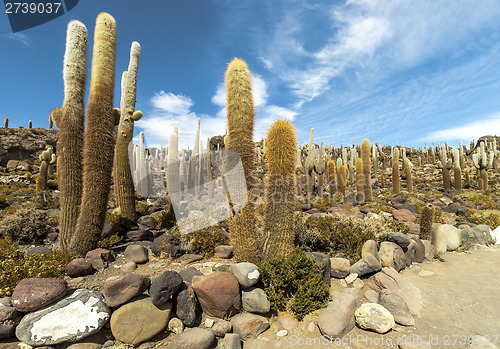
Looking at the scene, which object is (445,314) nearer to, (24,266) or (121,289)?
(121,289)

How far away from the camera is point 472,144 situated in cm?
4697

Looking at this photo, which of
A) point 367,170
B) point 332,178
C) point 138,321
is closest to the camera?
point 138,321

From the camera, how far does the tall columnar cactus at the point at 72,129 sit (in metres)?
6.09

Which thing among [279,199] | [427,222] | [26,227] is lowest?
[427,222]

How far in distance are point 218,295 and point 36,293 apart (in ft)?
8.43

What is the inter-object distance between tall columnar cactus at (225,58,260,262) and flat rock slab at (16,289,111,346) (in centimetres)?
247

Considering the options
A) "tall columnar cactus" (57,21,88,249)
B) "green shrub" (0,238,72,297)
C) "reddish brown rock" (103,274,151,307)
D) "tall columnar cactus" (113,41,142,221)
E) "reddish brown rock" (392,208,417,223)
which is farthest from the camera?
"reddish brown rock" (392,208,417,223)

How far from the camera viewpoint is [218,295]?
13.2 feet

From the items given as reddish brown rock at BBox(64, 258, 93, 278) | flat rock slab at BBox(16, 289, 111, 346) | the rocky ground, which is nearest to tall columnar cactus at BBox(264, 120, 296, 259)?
the rocky ground

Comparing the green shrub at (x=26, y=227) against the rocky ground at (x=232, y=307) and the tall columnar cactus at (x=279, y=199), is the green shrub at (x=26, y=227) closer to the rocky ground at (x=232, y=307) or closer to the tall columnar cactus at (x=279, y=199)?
the rocky ground at (x=232, y=307)

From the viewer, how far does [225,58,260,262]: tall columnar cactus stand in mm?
4996

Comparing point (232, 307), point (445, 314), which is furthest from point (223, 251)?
point (445, 314)

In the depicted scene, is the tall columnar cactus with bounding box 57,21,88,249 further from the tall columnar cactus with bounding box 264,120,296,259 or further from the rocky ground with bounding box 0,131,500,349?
the tall columnar cactus with bounding box 264,120,296,259

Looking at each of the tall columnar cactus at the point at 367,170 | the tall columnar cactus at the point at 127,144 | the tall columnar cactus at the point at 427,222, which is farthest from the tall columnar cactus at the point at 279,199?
the tall columnar cactus at the point at 367,170
